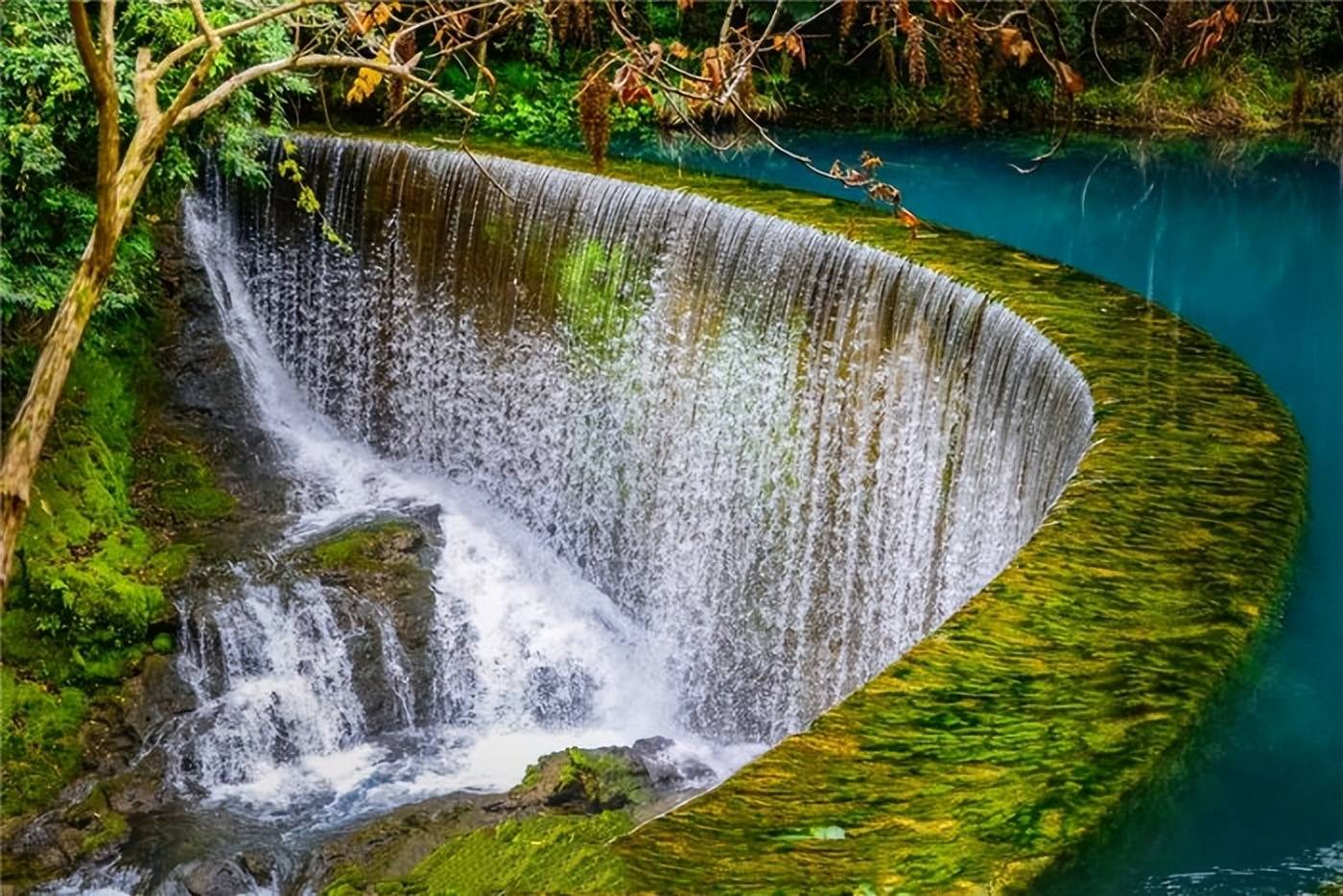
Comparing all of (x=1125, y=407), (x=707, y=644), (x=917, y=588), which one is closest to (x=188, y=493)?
(x=707, y=644)

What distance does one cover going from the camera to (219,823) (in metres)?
7.38

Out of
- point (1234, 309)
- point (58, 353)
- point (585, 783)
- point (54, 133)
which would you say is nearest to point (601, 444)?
point (585, 783)

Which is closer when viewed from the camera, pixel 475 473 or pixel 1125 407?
pixel 1125 407

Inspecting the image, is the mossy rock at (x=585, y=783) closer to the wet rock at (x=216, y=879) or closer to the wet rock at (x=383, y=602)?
the wet rock at (x=216, y=879)

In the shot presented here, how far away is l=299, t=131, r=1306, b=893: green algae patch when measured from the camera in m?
2.89

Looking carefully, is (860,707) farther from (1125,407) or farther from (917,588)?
(917,588)

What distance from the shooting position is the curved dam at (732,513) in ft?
10.9

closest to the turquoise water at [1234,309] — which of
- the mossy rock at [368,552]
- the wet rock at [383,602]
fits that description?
the mossy rock at [368,552]

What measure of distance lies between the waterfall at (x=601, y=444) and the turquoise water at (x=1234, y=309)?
154 cm

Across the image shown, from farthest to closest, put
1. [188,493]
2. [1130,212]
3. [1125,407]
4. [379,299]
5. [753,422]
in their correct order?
[1130,212], [379,299], [188,493], [753,422], [1125,407]

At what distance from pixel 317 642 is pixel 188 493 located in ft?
5.89

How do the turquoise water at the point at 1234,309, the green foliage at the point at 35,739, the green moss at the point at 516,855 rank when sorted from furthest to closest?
the green foliage at the point at 35,739 → the green moss at the point at 516,855 → the turquoise water at the point at 1234,309

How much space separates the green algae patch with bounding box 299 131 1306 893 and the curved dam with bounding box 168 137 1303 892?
0.01 metres

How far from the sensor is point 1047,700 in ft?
11.5
